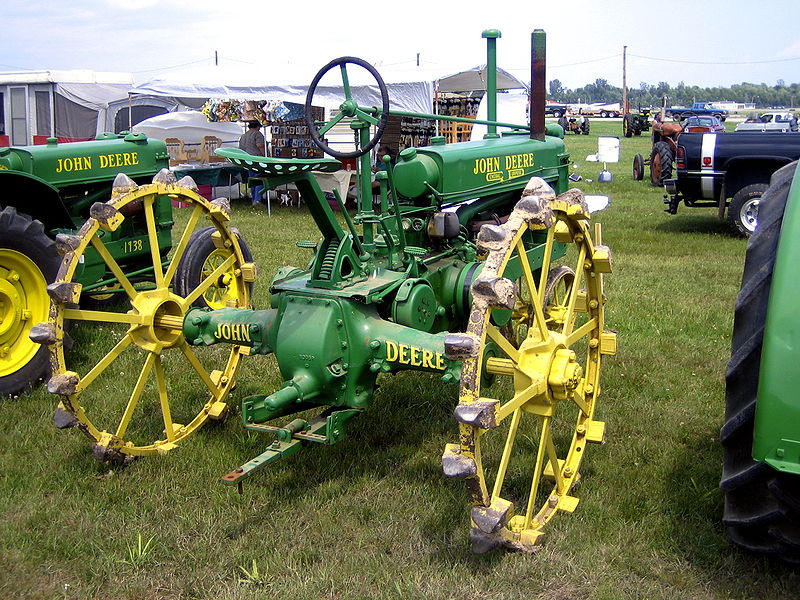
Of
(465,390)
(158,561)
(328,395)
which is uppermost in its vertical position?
(465,390)

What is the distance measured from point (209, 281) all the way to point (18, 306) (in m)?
1.72

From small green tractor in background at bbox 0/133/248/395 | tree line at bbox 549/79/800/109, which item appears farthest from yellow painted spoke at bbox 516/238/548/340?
tree line at bbox 549/79/800/109

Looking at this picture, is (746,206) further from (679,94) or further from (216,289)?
(679,94)

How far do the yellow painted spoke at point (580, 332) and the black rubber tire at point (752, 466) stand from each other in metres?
0.82

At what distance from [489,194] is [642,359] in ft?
5.62

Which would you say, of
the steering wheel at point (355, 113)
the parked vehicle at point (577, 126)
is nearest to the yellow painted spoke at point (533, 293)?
the steering wheel at point (355, 113)

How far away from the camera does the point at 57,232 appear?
21.1 ft

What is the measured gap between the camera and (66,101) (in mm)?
19188

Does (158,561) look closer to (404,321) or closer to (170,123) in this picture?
(404,321)

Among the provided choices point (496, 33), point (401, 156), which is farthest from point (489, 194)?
point (496, 33)

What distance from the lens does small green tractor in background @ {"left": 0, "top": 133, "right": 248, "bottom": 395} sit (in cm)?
542

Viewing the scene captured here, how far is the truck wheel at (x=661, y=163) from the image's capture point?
16656mm

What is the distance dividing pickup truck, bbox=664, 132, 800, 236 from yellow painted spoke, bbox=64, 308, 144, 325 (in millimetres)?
8844

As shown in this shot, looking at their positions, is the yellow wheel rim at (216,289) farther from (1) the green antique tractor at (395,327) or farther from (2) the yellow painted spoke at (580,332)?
(2) the yellow painted spoke at (580,332)
